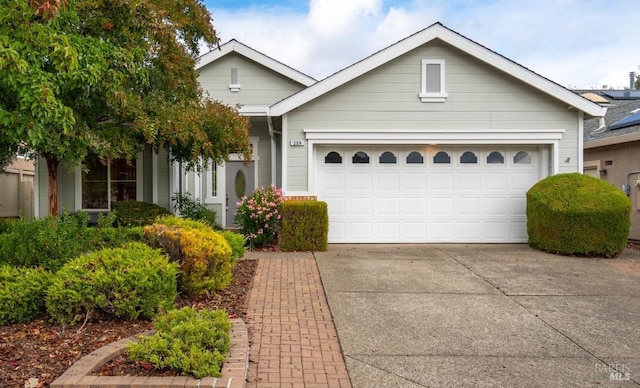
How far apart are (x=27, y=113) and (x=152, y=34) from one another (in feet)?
11.7

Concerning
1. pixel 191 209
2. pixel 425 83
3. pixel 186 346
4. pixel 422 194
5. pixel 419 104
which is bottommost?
pixel 186 346

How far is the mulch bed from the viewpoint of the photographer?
3.41m

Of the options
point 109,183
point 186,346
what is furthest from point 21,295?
point 109,183

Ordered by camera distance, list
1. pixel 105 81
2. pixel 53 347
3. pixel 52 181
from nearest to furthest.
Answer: pixel 53 347 < pixel 105 81 < pixel 52 181

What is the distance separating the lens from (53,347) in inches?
156

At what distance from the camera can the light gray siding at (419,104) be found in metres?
10.4

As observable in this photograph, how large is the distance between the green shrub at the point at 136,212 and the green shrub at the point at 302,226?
133 inches

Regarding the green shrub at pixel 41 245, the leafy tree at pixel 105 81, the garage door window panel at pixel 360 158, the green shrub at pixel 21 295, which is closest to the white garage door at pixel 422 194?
the garage door window panel at pixel 360 158

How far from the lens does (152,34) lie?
777 centimetres

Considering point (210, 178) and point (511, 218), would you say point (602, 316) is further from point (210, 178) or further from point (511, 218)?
point (210, 178)

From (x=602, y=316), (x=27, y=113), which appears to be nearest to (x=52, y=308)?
(x=27, y=113)

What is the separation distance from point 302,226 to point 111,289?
5.22 metres

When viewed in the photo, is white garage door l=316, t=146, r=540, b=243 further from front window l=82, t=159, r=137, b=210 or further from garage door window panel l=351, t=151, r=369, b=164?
front window l=82, t=159, r=137, b=210

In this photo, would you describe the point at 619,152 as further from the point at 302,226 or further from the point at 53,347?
the point at 53,347
